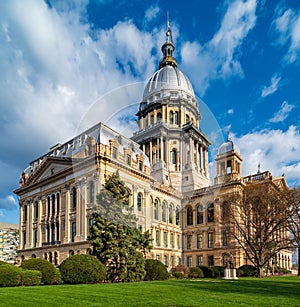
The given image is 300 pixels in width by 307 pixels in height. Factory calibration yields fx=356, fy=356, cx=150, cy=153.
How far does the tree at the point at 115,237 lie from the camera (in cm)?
3177

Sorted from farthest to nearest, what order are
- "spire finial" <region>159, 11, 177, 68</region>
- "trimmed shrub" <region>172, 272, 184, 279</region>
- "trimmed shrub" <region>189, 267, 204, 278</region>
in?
"spire finial" <region>159, 11, 177, 68</region>
"trimmed shrub" <region>189, 267, 204, 278</region>
"trimmed shrub" <region>172, 272, 184, 279</region>

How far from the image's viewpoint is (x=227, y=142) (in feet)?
221

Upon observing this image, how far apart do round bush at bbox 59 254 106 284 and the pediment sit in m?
24.9

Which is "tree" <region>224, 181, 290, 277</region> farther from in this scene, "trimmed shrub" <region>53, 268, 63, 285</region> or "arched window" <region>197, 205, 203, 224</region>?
"trimmed shrub" <region>53, 268, 63, 285</region>

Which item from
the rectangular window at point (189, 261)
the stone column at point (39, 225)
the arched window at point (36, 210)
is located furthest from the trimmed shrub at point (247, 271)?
the arched window at point (36, 210)

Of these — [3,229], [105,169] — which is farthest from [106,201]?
[3,229]

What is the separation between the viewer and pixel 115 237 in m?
33.0

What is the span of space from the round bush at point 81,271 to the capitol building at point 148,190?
16.2 meters

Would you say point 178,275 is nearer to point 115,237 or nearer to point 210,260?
point 115,237

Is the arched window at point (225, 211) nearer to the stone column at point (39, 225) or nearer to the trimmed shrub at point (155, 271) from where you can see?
the trimmed shrub at point (155, 271)

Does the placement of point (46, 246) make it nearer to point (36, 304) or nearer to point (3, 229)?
point (36, 304)

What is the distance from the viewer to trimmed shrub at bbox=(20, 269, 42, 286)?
82.2 ft

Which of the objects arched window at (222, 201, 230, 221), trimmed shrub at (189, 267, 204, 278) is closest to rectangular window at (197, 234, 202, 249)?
arched window at (222, 201, 230, 221)

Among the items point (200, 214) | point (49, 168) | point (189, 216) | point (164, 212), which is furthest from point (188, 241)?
point (49, 168)
